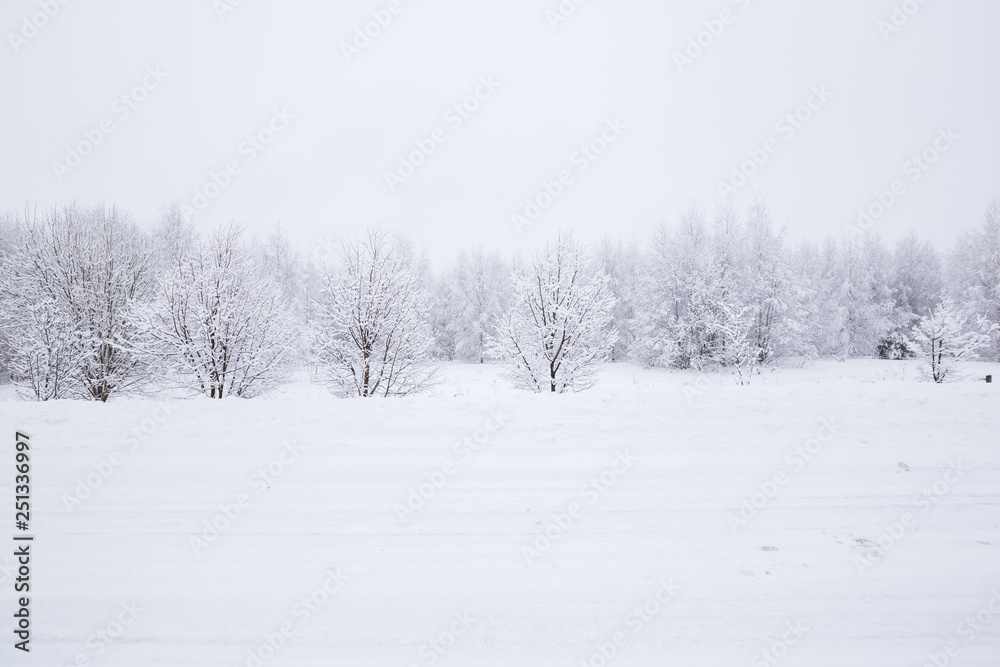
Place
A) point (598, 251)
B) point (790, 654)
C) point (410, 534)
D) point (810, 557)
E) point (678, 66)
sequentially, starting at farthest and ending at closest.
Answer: point (598, 251) → point (678, 66) → point (410, 534) → point (810, 557) → point (790, 654)

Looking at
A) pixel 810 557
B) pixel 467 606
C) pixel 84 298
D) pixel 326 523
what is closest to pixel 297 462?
pixel 326 523

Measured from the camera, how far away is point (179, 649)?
325 centimetres

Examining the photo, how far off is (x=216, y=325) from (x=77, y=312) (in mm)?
7199

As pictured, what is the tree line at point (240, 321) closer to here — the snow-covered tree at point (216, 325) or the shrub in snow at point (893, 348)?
the snow-covered tree at point (216, 325)

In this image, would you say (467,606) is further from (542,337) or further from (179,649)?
(542,337)

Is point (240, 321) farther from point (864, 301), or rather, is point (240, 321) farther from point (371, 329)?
point (864, 301)

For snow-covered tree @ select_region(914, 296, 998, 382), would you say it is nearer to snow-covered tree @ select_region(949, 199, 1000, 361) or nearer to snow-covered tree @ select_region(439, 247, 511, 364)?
snow-covered tree @ select_region(949, 199, 1000, 361)

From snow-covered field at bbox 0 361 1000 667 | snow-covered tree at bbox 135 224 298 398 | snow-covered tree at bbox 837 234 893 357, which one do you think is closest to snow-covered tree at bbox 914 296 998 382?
snow-covered field at bbox 0 361 1000 667

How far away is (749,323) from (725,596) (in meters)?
29.7

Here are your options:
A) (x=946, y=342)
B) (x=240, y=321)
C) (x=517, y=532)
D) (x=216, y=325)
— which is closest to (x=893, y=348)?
(x=946, y=342)

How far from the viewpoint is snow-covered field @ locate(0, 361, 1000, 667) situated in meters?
3.35

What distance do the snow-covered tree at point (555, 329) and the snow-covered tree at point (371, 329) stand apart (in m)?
3.13

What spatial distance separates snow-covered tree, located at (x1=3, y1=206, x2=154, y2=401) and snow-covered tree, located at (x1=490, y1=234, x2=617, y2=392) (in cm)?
1356

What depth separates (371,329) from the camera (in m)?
13.6
